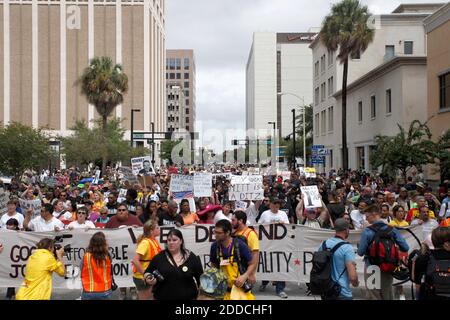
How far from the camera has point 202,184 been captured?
13969mm

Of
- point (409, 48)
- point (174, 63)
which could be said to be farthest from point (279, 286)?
point (174, 63)

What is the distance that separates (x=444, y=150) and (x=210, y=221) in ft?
49.2

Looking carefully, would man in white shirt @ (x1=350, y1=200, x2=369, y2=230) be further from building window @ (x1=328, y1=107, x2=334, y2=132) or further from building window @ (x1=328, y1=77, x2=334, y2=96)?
building window @ (x1=328, y1=107, x2=334, y2=132)

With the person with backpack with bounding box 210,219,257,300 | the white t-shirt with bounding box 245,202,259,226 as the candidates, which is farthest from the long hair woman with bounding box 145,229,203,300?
the white t-shirt with bounding box 245,202,259,226

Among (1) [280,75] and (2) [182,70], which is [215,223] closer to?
(1) [280,75]

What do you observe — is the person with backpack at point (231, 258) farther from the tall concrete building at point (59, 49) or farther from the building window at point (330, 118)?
the tall concrete building at point (59, 49)

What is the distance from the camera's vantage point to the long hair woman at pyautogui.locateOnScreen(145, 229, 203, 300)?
5500 millimetres

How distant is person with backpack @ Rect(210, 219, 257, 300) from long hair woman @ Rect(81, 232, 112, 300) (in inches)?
53.6

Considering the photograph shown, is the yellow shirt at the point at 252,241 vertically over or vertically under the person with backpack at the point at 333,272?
over

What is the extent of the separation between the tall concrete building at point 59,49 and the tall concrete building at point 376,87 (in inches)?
1263

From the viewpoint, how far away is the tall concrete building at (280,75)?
138m

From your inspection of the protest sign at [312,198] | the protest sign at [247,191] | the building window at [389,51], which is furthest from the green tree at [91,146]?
the protest sign at [312,198]

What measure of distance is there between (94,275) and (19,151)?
21268 mm
